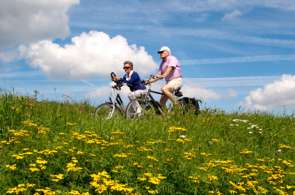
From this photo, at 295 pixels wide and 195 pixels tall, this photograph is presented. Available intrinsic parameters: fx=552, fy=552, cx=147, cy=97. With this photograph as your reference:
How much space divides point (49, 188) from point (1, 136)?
135 inches

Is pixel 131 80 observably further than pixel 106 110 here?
Yes

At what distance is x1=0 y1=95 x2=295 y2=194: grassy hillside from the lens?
736 centimetres

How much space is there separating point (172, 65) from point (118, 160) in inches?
329

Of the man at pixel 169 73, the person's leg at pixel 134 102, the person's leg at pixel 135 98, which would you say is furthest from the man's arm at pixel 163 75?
the person's leg at pixel 134 102

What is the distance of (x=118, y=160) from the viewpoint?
26.2ft

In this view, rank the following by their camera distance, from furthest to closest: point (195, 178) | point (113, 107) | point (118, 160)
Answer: point (113, 107)
point (118, 160)
point (195, 178)

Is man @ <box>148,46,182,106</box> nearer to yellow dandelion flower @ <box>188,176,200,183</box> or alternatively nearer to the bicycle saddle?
the bicycle saddle

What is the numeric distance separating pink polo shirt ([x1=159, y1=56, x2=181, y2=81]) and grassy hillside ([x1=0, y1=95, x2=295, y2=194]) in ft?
13.1

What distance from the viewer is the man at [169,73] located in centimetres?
1606

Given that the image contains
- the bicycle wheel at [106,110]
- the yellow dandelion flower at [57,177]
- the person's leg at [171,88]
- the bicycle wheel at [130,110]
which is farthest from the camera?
the person's leg at [171,88]

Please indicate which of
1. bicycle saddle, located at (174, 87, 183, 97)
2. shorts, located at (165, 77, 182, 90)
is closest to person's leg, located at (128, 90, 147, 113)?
shorts, located at (165, 77, 182, 90)

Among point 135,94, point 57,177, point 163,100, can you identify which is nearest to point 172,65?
point 163,100

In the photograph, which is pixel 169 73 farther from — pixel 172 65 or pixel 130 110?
pixel 130 110

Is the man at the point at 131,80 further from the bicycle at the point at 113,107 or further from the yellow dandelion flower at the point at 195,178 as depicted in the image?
the yellow dandelion flower at the point at 195,178
